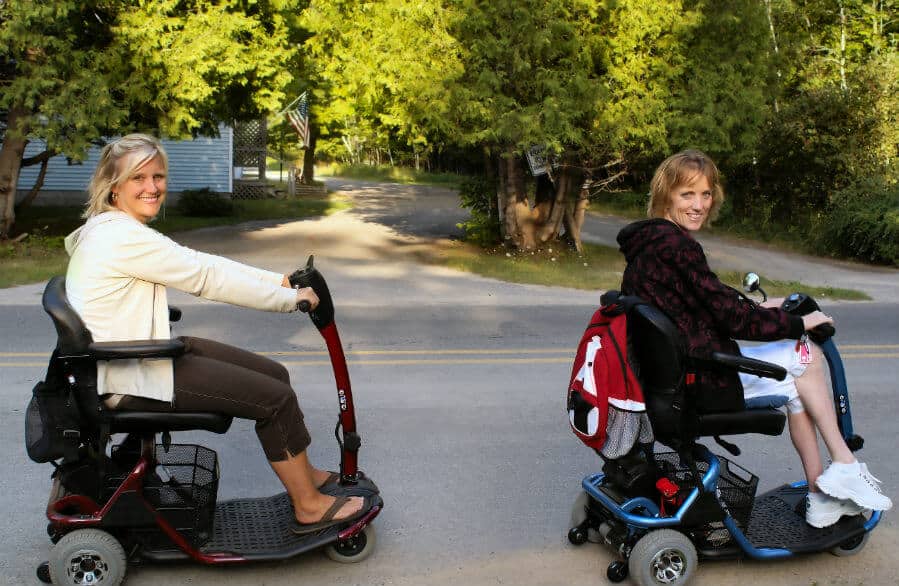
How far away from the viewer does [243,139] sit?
121ft

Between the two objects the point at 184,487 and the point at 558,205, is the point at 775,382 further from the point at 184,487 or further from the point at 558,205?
the point at 558,205

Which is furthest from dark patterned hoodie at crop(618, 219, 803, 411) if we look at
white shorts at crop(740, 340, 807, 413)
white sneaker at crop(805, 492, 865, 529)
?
white sneaker at crop(805, 492, 865, 529)

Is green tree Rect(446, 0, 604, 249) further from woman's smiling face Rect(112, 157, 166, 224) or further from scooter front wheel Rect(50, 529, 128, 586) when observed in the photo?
scooter front wheel Rect(50, 529, 128, 586)

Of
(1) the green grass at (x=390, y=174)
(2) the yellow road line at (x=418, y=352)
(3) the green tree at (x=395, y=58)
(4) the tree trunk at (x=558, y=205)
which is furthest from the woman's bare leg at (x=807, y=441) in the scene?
(1) the green grass at (x=390, y=174)

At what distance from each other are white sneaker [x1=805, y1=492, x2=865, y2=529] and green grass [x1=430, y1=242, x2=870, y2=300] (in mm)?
10183

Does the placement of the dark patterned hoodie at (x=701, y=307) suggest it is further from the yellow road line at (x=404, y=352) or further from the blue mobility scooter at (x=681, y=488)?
the yellow road line at (x=404, y=352)

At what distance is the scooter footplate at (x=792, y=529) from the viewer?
173 inches

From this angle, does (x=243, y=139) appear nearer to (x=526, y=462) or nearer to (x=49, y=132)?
(x=49, y=132)

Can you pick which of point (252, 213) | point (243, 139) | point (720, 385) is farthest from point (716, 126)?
point (243, 139)

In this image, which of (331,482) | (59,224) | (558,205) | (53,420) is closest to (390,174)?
Answer: (59,224)

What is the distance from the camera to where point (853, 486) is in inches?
170

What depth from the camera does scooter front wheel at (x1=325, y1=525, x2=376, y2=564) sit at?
439 centimetres

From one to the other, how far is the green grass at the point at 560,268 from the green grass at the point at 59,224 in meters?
6.64

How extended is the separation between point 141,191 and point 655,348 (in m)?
2.23
